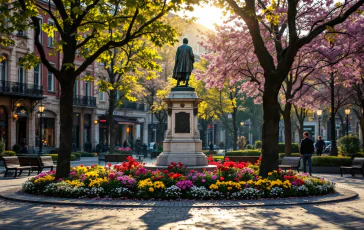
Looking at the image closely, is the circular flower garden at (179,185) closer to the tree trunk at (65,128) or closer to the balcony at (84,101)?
the tree trunk at (65,128)

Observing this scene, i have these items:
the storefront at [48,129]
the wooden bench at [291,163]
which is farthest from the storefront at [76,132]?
the wooden bench at [291,163]

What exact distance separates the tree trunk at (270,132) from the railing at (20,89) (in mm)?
27524

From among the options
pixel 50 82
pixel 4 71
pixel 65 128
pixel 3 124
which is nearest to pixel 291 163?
pixel 65 128

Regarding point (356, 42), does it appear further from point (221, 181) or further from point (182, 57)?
point (221, 181)

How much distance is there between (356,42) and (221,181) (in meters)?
16.0

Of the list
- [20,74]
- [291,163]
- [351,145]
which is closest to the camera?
[291,163]

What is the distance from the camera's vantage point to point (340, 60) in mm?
27953

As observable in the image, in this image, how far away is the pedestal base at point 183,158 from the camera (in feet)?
64.2

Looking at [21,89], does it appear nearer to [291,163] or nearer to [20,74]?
[20,74]

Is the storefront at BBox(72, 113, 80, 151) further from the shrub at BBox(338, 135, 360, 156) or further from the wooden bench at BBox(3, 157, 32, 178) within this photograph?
the shrub at BBox(338, 135, 360, 156)

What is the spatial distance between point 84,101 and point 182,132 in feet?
110

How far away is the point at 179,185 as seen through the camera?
570 inches

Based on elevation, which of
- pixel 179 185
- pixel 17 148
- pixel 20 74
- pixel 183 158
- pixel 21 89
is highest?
pixel 20 74

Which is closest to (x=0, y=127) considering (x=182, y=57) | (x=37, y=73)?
(x=37, y=73)
